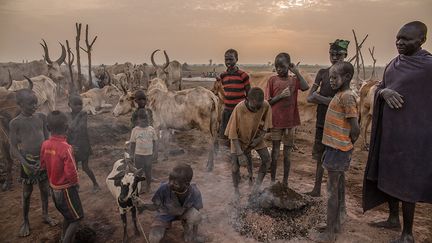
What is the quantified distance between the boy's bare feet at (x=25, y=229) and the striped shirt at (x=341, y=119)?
402 cm

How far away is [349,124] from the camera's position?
3.45 metres

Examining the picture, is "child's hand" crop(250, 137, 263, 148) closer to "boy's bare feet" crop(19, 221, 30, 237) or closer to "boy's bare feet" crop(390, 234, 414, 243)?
"boy's bare feet" crop(390, 234, 414, 243)

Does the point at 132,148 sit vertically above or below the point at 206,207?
above

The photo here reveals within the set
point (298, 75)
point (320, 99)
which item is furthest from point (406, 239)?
point (298, 75)

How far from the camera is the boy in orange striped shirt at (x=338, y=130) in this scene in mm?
3383

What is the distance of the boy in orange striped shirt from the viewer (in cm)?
338

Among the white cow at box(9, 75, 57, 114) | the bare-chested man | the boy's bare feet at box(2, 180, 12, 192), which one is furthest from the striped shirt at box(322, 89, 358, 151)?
the white cow at box(9, 75, 57, 114)

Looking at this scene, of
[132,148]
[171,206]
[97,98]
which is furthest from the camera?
[97,98]

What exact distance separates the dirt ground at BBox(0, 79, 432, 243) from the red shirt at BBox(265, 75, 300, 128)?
1234 mm

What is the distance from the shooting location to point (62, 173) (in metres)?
3.37

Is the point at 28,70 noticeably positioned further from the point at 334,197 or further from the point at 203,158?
the point at 334,197

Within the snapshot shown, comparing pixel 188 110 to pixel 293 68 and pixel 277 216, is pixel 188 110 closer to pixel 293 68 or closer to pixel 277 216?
pixel 293 68

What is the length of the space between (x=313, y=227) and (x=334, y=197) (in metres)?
0.64

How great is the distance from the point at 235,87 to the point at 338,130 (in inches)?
96.4
